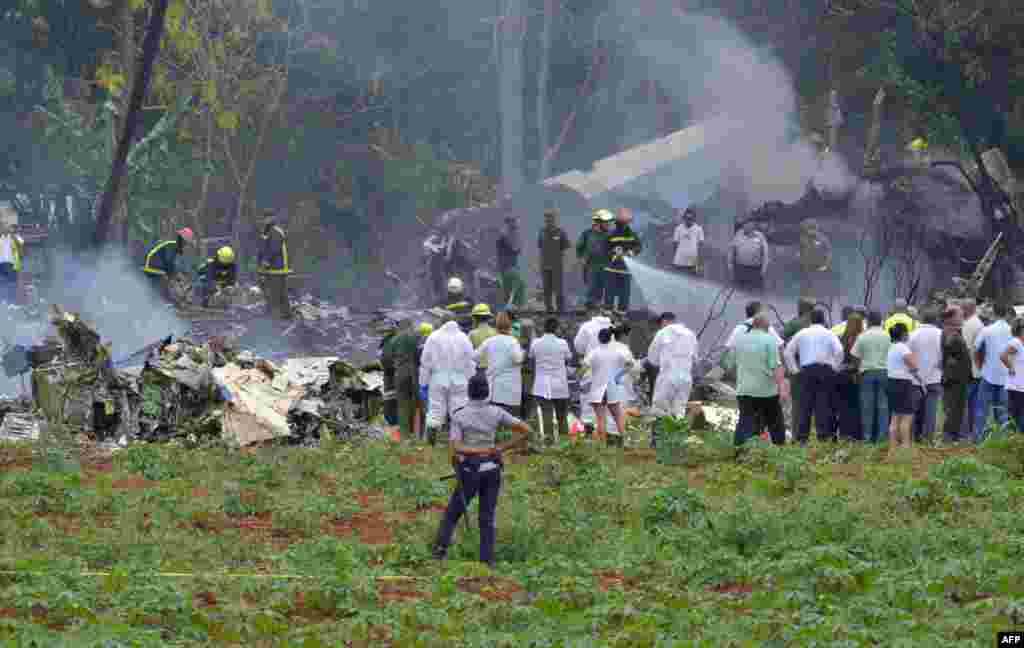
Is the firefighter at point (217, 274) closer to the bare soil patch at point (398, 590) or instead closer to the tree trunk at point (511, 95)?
the tree trunk at point (511, 95)

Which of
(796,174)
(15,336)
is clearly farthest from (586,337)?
(796,174)

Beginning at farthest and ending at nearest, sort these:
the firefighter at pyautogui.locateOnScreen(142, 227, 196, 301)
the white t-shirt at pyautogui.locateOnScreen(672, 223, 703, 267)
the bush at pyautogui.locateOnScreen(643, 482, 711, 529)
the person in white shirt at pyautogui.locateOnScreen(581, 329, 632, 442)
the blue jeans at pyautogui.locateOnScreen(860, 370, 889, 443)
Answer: the white t-shirt at pyautogui.locateOnScreen(672, 223, 703, 267), the firefighter at pyautogui.locateOnScreen(142, 227, 196, 301), the person in white shirt at pyautogui.locateOnScreen(581, 329, 632, 442), the blue jeans at pyautogui.locateOnScreen(860, 370, 889, 443), the bush at pyautogui.locateOnScreen(643, 482, 711, 529)

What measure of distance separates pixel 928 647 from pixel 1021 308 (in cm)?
1707

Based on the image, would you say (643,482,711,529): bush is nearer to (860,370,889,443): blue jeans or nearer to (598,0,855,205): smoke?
(860,370,889,443): blue jeans

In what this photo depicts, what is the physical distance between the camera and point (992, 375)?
1977 cm

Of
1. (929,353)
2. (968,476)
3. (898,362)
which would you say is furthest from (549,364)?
(968,476)

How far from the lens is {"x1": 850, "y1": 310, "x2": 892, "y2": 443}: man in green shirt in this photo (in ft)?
63.9

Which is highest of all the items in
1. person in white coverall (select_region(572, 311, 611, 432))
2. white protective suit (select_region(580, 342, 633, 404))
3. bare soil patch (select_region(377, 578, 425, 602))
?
person in white coverall (select_region(572, 311, 611, 432))

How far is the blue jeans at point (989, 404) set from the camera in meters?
19.9

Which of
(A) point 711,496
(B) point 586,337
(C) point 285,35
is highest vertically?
(C) point 285,35

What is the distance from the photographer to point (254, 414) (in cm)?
2173

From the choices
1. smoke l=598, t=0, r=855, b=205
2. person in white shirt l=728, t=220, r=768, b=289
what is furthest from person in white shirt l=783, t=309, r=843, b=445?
smoke l=598, t=0, r=855, b=205

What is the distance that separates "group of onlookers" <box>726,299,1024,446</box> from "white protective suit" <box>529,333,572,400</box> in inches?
68.4

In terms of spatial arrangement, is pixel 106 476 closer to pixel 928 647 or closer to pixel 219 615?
pixel 219 615
